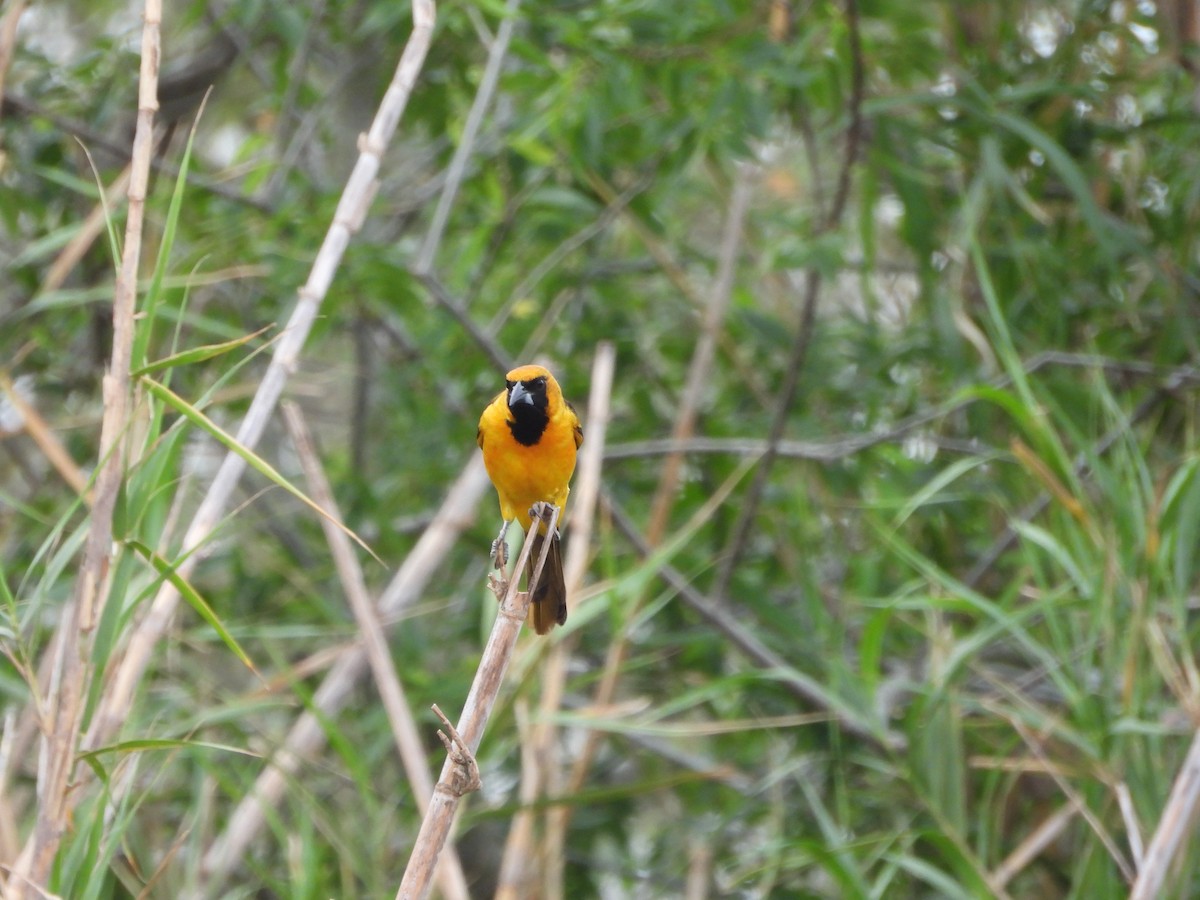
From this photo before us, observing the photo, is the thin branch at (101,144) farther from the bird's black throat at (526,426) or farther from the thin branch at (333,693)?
the bird's black throat at (526,426)

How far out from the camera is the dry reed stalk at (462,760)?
5.34ft

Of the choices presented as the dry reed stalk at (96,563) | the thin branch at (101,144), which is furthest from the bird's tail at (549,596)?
the thin branch at (101,144)

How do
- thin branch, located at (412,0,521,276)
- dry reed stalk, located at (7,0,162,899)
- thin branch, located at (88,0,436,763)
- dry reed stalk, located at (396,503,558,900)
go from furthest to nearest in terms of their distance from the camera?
thin branch, located at (412,0,521,276) → thin branch, located at (88,0,436,763) → dry reed stalk, located at (7,0,162,899) → dry reed stalk, located at (396,503,558,900)

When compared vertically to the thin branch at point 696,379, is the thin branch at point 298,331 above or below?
above

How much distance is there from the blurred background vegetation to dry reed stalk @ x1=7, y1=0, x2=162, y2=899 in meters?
1.06

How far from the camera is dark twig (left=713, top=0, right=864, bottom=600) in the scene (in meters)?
3.33

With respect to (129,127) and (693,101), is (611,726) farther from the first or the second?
(129,127)

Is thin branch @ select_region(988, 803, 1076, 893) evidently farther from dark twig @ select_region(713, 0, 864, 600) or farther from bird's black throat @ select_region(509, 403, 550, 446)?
bird's black throat @ select_region(509, 403, 550, 446)

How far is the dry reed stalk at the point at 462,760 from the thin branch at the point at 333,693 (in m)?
1.13

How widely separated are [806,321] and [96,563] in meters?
2.18

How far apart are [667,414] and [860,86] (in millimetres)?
1657

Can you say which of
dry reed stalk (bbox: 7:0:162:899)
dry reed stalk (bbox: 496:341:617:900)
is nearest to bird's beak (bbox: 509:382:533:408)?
dry reed stalk (bbox: 496:341:617:900)

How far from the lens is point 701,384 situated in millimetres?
4129

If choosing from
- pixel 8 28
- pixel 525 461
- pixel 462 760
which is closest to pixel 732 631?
pixel 525 461
